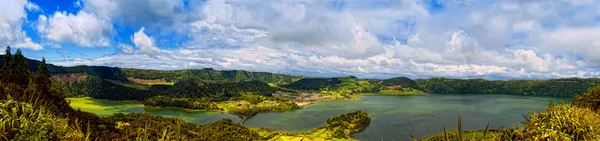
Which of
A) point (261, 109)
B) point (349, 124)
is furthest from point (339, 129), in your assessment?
point (261, 109)

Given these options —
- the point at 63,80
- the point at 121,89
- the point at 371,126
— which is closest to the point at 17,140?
the point at 371,126

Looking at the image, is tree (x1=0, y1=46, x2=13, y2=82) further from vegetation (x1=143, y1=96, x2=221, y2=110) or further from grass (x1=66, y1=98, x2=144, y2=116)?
A: vegetation (x1=143, y1=96, x2=221, y2=110)

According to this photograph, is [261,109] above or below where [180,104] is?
below

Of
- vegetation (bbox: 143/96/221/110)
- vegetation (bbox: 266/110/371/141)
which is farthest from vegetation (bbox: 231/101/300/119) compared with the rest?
vegetation (bbox: 266/110/371/141)

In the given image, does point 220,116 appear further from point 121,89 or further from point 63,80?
point 63,80

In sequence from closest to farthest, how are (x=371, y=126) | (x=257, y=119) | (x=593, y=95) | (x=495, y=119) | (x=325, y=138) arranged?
(x=593, y=95), (x=325, y=138), (x=371, y=126), (x=495, y=119), (x=257, y=119)

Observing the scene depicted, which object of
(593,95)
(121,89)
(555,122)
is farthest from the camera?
(121,89)

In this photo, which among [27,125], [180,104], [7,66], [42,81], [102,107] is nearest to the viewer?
[27,125]

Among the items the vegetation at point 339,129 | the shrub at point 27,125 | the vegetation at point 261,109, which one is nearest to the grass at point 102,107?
the vegetation at point 261,109

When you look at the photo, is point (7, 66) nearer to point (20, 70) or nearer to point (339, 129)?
point (20, 70)

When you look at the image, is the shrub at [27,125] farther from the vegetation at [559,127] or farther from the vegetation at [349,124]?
the vegetation at [349,124]

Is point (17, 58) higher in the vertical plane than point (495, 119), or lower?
higher
